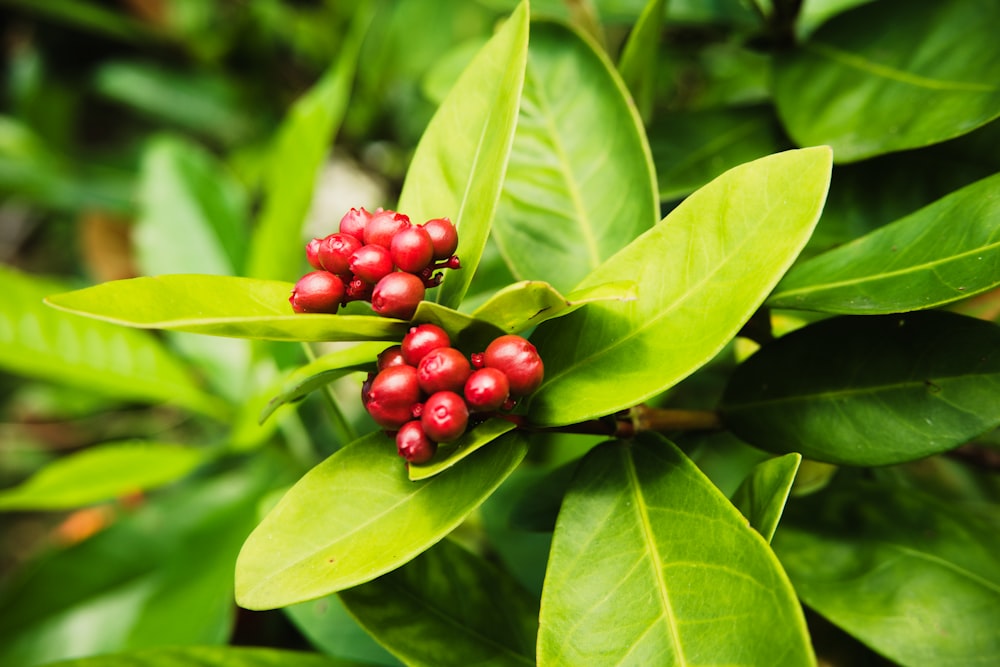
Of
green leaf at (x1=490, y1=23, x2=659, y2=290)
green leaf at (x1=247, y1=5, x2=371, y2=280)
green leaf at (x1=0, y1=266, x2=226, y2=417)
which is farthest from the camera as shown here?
green leaf at (x1=0, y1=266, x2=226, y2=417)

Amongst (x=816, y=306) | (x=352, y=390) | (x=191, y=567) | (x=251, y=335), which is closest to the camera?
(x=251, y=335)

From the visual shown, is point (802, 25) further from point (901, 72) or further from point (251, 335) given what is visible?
point (251, 335)

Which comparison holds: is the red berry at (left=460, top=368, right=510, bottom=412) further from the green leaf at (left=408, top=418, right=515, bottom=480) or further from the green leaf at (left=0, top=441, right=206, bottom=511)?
the green leaf at (left=0, top=441, right=206, bottom=511)

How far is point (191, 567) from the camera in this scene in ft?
4.32

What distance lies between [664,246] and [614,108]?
0.83 feet

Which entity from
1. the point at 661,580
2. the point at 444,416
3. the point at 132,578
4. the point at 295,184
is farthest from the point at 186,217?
the point at 661,580

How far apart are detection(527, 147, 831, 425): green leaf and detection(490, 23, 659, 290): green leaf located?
5.3 inches

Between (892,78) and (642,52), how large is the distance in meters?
0.28

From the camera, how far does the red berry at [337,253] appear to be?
23.3 inches

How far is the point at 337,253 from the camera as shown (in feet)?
Result: 1.94

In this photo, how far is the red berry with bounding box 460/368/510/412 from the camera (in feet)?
1.79

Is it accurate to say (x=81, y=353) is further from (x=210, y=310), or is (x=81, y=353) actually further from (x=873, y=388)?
(x=873, y=388)

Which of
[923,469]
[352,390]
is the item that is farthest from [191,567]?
[923,469]

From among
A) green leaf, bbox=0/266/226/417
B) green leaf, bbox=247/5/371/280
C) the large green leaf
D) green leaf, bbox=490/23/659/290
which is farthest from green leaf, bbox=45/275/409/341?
green leaf, bbox=0/266/226/417
